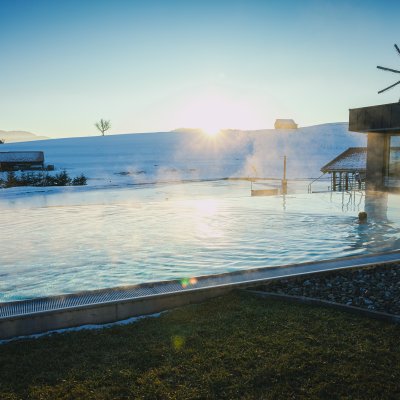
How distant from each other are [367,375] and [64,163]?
59.4 meters

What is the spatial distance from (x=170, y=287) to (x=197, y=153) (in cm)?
6579

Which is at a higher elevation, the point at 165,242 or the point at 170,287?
the point at 170,287

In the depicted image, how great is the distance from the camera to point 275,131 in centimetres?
8750

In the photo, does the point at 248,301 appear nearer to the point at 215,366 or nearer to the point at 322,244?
the point at 215,366

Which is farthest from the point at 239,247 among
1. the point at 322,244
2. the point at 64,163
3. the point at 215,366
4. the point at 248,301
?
the point at 64,163

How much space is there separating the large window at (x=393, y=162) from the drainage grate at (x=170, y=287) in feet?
32.8

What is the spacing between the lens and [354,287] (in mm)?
4848

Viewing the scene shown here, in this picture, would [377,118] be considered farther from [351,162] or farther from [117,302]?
[351,162]

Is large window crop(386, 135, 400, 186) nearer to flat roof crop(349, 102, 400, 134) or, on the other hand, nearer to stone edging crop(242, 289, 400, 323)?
flat roof crop(349, 102, 400, 134)

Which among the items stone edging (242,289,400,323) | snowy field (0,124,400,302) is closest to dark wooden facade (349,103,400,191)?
snowy field (0,124,400,302)

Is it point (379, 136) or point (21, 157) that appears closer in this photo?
point (379, 136)

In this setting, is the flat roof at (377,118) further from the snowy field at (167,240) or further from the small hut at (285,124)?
the small hut at (285,124)

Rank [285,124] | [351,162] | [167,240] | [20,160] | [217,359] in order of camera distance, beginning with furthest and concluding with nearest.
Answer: [285,124] < [20,160] < [351,162] < [167,240] < [217,359]

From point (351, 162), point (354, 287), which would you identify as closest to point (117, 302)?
point (354, 287)
